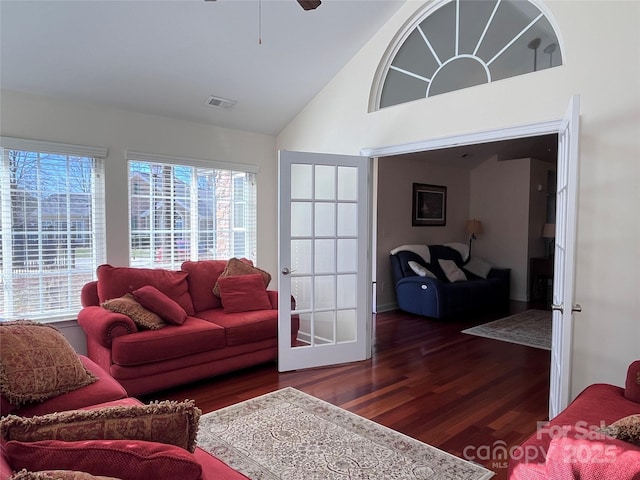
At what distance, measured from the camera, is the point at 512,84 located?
3.13 meters

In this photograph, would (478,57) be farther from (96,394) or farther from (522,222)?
(522,222)

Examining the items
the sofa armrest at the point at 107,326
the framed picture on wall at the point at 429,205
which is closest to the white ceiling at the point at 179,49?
the sofa armrest at the point at 107,326

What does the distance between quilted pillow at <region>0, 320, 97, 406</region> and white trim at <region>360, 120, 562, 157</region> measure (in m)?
2.93

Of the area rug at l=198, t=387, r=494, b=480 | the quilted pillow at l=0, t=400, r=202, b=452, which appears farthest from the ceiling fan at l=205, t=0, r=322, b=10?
the area rug at l=198, t=387, r=494, b=480

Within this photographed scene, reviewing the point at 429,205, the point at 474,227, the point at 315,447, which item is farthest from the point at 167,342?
the point at 474,227

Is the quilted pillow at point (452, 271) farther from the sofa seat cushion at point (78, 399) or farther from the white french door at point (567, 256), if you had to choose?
the sofa seat cushion at point (78, 399)

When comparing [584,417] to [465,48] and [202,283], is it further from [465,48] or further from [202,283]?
[202,283]

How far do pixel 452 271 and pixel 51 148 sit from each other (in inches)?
212

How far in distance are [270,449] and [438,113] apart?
2.81 m

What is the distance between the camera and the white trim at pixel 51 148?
138 inches

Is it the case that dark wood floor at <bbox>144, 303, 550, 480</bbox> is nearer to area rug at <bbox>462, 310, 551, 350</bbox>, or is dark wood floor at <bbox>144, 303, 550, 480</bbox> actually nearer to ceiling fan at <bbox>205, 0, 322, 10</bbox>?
area rug at <bbox>462, 310, 551, 350</bbox>

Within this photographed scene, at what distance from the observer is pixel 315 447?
2.51m

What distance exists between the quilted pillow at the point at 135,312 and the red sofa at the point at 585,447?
2.68 metres

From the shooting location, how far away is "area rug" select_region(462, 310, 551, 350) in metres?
4.83
